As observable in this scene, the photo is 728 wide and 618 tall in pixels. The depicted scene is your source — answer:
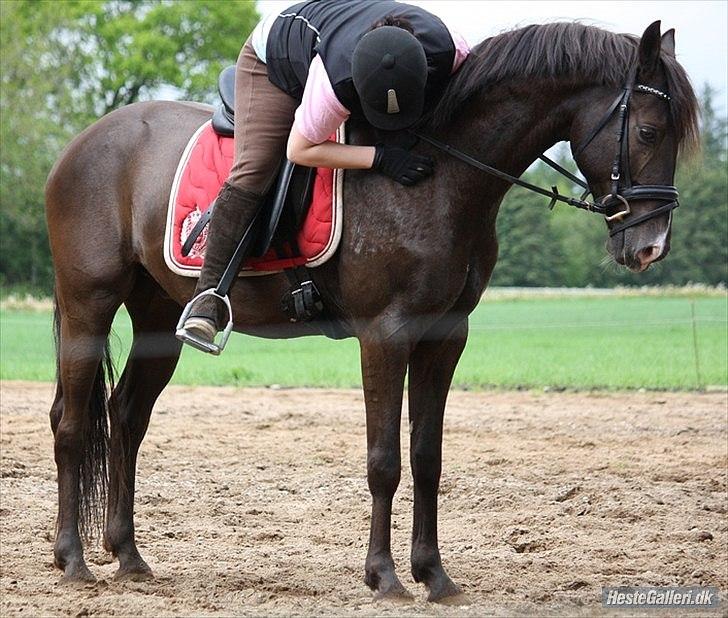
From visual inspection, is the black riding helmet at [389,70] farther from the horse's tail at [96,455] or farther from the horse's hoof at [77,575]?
the horse's hoof at [77,575]

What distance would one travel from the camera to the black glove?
385 centimetres

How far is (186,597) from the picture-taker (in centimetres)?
Answer: 417

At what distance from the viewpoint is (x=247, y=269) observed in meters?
4.28

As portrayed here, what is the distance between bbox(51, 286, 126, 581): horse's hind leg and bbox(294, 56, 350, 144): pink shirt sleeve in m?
1.50

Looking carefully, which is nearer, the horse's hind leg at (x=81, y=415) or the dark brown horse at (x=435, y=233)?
the dark brown horse at (x=435, y=233)

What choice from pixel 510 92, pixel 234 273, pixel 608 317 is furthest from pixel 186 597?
pixel 608 317

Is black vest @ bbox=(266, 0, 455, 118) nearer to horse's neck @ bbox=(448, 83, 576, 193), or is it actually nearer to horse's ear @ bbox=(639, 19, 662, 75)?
horse's neck @ bbox=(448, 83, 576, 193)

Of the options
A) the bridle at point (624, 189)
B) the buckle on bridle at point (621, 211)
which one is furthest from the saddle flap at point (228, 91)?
the buckle on bridle at point (621, 211)

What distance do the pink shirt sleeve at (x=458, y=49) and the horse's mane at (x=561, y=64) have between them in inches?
0.9

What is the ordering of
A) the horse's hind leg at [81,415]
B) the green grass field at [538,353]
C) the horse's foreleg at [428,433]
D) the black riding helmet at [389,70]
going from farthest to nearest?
1. the green grass field at [538,353]
2. the horse's hind leg at [81,415]
3. the horse's foreleg at [428,433]
4. the black riding helmet at [389,70]

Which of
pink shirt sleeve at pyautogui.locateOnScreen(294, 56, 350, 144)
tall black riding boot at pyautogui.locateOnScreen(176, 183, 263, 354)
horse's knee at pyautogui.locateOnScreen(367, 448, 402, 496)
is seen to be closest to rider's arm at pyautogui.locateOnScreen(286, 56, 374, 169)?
pink shirt sleeve at pyautogui.locateOnScreen(294, 56, 350, 144)

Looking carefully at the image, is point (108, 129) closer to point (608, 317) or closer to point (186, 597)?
point (186, 597)

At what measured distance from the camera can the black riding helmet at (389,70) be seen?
359 cm

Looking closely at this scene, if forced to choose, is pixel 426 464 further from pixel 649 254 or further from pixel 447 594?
pixel 649 254
